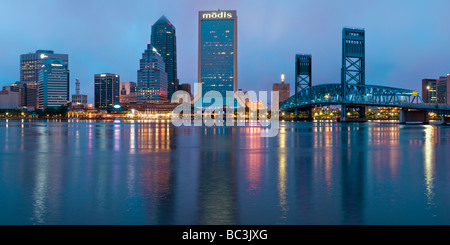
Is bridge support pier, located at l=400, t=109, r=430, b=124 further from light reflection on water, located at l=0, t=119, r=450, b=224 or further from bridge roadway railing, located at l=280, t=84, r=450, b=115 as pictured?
light reflection on water, located at l=0, t=119, r=450, b=224

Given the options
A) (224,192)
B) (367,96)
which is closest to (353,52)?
(367,96)

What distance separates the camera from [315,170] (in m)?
19.5

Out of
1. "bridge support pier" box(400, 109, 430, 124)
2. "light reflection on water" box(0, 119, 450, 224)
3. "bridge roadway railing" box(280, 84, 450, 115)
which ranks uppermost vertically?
"bridge roadway railing" box(280, 84, 450, 115)

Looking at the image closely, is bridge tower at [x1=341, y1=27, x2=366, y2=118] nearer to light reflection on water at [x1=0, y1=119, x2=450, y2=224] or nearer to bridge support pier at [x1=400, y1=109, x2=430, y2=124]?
bridge support pier at [x1=400, y1=109, x2=430, y2=124]

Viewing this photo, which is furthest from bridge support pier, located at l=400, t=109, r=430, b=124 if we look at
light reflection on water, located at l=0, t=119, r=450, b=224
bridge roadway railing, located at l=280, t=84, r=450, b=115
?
light reflection on water, located at l=0, t=119, r=450, b=224

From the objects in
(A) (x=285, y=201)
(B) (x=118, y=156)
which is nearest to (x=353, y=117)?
(B) (x=118, y=156)

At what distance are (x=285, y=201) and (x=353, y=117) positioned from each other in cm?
15865

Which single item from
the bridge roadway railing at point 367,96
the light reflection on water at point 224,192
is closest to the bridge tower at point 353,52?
the bridge roadway railing at point 367,96

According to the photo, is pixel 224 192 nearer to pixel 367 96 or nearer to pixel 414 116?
pixel 414 116

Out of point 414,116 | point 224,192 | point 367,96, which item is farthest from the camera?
point 367,96

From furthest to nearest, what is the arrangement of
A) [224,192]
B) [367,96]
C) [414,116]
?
1. [367,96]
2. [414,116]
3. [224,192]

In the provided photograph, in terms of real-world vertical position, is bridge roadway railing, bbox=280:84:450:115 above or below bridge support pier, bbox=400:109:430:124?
above

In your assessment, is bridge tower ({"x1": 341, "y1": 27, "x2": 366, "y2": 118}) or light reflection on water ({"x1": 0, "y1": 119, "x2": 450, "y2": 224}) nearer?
light reflection on water ({"x1": 0, "y1": 119, "x2": 450, "y2": 224})
